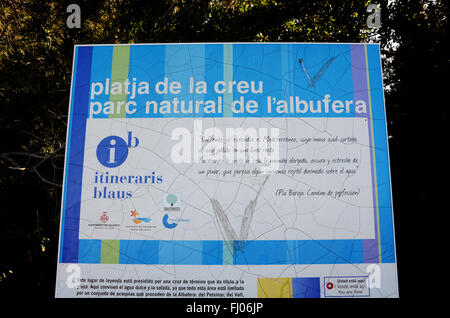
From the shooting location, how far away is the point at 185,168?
6.57ft

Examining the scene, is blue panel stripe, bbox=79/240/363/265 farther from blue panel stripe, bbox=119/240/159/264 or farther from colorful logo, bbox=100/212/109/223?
colorful logo, bbox=100/212/109/223

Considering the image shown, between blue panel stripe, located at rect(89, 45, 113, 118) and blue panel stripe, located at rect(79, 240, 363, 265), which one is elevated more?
blue panel stripe, located at rect(89, 45, 113, 118)

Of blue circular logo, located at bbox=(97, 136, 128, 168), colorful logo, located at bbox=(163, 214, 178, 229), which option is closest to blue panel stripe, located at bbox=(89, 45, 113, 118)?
blue circular logo, located at bbox=(97, 136, 128, 168)

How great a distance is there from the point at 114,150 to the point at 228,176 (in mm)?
792

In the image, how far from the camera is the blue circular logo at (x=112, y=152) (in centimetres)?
203

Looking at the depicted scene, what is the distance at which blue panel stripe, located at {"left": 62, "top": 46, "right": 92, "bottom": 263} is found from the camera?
1.98m

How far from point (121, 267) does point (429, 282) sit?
281cm

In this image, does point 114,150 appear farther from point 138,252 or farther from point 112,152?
point 138,252

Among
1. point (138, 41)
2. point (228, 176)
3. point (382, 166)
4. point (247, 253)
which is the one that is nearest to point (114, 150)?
point (228, 176)

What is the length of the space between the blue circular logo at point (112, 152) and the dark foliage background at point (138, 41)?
1.57 metres

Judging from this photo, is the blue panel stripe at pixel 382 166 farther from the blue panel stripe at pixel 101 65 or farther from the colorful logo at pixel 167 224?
the blue panel stripe at pixel 101 65

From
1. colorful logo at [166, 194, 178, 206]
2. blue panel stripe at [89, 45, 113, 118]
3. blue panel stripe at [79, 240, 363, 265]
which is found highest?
blue panel stripe at [89, 45, 113, 118]

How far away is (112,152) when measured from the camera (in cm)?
203
